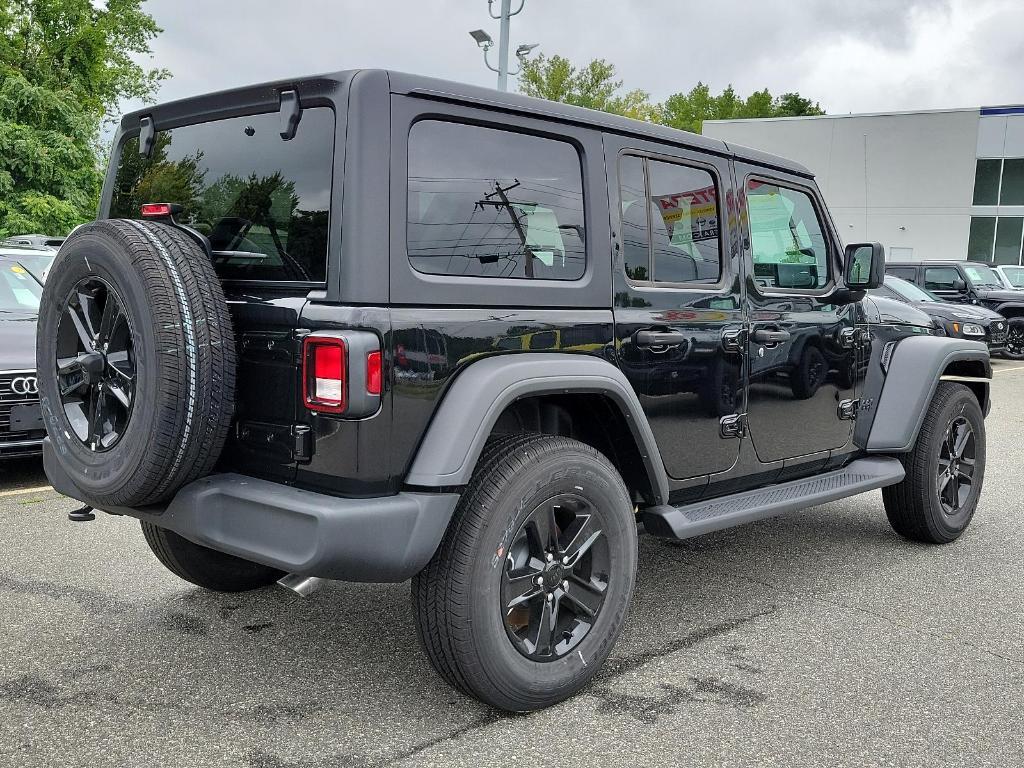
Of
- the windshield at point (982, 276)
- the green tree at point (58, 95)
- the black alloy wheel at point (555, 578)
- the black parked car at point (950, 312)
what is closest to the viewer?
the black alloy wheel at point (555, 578)

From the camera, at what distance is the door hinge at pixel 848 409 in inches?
179

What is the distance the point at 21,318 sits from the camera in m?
6.45

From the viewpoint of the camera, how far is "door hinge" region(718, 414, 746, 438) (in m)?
3.86

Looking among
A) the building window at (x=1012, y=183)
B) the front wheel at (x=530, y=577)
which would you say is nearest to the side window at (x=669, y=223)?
the front wheel at (x=530, y=577)

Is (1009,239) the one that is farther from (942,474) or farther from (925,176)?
(942,474)

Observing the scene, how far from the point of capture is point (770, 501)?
13.2 ft

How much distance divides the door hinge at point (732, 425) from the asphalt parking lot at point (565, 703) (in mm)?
756

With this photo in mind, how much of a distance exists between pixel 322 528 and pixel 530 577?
0.73 meters

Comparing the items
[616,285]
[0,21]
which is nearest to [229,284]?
[616,285]

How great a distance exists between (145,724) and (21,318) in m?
4.38

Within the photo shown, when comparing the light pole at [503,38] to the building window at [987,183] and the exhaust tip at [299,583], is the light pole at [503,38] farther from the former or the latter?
the building window at [987,183]

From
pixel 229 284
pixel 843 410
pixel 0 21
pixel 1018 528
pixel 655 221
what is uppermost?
pixel 0 21

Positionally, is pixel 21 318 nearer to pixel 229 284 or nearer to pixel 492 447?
pixel 229 284

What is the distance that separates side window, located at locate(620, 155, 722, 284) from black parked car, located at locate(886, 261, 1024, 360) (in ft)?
46.6
